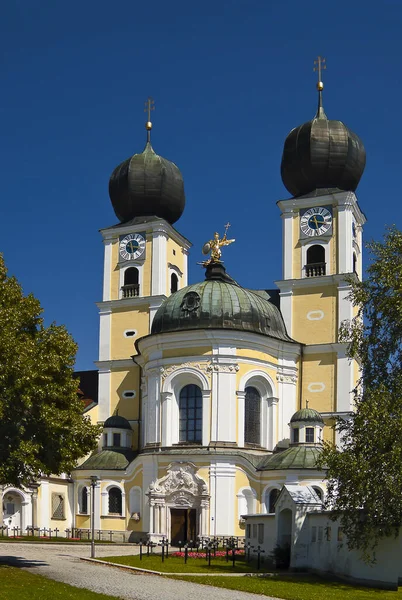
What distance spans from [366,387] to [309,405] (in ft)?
80.4

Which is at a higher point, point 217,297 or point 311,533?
point 217,297

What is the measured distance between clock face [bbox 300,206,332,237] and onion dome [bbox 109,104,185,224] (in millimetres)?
9876

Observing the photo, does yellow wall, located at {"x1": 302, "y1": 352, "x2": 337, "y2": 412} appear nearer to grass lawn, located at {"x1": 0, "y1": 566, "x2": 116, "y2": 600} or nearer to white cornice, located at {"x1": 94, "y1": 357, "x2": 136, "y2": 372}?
white cornice, located at {"x1": 94, "y1": 357, "x2": 136, "y2": 372}

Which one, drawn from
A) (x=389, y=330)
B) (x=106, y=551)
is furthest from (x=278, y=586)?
(x=106, y=551)

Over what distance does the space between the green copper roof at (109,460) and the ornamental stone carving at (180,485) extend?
4471 mm

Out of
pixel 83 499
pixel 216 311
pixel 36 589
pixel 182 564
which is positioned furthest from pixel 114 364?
pixel 36 589

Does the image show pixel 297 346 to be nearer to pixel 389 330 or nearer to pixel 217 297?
pixel 217 297

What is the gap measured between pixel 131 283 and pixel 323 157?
14.9 m

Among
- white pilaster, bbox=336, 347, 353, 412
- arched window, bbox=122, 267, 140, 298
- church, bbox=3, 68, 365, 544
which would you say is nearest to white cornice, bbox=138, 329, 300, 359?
church, bbox=3, 68, 365, 544

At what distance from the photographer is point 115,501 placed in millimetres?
54625

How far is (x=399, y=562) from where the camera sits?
97.5ft

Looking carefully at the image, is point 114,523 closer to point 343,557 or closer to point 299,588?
point 343,557

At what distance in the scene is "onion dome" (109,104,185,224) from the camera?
64.1m

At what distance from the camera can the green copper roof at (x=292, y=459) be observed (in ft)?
165
